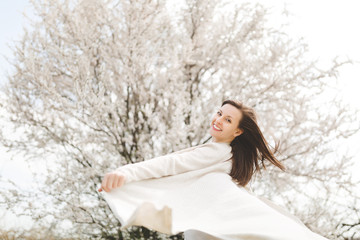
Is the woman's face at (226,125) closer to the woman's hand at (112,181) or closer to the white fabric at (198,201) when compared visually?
the white fabric at (198,201)

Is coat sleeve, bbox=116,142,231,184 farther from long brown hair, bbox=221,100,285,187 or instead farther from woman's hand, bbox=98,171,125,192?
long brown hair, bbox=221,100,285,187

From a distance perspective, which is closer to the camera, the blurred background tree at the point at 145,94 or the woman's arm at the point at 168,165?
the woman's arm at the point at 168,165

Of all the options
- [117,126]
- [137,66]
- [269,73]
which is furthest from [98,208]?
[269,73]

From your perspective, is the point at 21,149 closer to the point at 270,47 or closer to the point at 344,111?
the point at 270,47

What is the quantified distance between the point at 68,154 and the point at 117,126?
0.78 metres

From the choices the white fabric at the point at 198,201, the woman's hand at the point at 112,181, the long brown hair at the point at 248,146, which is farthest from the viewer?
the long brown hair at the point at 248,146

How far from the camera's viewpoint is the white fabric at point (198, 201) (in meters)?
1.57

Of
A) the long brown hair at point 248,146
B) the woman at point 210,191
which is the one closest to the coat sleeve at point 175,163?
the woman at point 210,191

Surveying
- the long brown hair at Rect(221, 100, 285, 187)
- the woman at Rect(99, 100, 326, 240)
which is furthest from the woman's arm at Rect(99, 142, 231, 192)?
the long brown hair at Rect(221, 100, 285, 187)

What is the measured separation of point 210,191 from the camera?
194cm

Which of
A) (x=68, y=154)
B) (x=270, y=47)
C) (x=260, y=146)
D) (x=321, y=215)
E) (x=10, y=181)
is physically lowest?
(x=321, y=215)

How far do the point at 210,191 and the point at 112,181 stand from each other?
0.53 meters

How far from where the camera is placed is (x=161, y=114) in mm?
4824

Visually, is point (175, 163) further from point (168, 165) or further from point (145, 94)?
point (145, 94)
